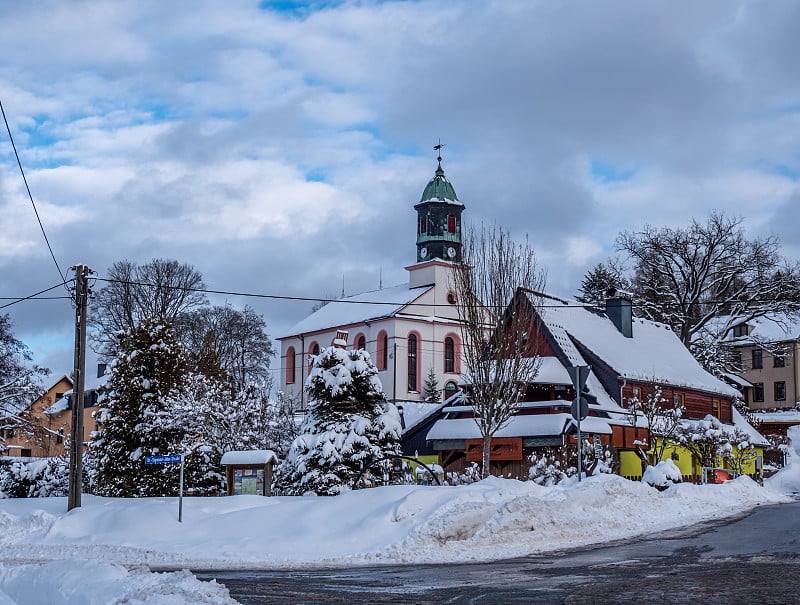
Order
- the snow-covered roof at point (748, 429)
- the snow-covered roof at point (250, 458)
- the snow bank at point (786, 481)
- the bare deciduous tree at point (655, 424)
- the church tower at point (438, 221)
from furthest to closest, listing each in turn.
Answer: the church tower at point (438, 221), the snow-covered roof at point (748, 429), the snow bank at point (786, 481), the bare deciduous tree at point (655, 424), the snow-covered roof at point (250, 458)

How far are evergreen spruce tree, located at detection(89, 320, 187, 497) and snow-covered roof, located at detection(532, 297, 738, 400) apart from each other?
13.7m

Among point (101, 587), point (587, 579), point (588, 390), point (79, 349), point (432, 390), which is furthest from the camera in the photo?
point (432, 390)

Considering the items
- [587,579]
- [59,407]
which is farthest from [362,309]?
[587,579]

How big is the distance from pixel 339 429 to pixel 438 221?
46365 mm

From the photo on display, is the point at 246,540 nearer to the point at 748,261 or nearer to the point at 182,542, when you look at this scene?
the point at 182,542

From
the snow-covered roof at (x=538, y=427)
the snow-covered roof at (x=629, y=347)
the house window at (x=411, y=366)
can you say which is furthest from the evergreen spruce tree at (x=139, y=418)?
the house window at (x=411, y=366)

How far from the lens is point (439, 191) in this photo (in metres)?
72.9

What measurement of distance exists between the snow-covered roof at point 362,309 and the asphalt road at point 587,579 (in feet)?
168

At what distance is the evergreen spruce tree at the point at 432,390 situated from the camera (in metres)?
65.7

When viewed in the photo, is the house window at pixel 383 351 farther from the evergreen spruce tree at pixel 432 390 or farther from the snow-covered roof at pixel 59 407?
the snow-covered roof at pixel 59 407

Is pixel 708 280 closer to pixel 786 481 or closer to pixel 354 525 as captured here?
pixel 786 481

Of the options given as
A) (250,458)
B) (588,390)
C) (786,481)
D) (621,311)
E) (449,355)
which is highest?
(621,311)

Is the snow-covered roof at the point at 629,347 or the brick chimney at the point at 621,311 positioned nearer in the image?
the snow-covered roof at the point at 629,347

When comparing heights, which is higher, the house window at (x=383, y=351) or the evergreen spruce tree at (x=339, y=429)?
the house window at (x=383, y=351)
